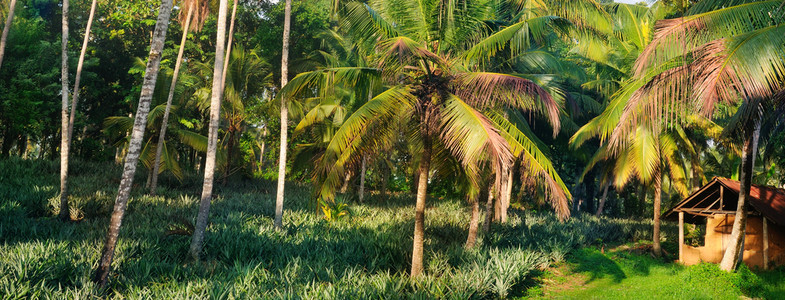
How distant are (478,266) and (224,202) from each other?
966 centimetres

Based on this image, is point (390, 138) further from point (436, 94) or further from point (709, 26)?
point (709, 26)

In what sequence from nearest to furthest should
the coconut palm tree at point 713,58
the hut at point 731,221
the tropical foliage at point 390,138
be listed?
1. the coconut palm tree at point 713,58
2. the tropical foliage at point 390,138
3. the hut at point 731,221

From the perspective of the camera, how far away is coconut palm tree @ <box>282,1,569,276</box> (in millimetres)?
7445

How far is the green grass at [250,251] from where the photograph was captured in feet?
21.8

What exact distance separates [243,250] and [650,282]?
9.95m

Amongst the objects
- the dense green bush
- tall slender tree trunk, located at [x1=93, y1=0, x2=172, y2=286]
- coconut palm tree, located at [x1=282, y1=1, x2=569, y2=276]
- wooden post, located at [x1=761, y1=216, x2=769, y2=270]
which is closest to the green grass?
the dense green bush

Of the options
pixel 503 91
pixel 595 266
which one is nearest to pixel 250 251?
pixel 503 91

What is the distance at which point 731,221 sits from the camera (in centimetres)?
1341

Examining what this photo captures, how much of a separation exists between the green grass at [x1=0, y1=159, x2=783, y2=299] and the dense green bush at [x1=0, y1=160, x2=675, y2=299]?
0.03 m

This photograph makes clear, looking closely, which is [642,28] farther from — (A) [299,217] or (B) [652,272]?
(A) [299,217]

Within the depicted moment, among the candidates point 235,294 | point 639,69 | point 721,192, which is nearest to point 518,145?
point 639,69

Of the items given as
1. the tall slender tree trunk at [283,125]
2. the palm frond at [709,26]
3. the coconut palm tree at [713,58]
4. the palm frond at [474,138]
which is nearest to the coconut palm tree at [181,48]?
the tall slender tree trunk at [283,125]

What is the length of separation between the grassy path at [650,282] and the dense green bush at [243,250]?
2.03ft

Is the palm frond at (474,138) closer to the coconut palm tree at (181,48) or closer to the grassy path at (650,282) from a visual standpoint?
the grassy path at (650,282)
